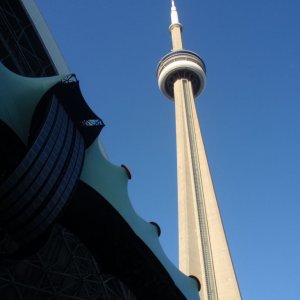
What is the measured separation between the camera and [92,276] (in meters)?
28.2

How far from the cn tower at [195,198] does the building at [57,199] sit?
28.3 metres

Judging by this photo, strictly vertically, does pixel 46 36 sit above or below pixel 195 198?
below

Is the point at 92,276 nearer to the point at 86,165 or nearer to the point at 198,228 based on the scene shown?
the point at 86,165

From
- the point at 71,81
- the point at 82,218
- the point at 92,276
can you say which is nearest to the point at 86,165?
the point at 82,218

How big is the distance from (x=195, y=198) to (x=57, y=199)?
4484 centimetres

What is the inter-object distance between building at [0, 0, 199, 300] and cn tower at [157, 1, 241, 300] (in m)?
28.3

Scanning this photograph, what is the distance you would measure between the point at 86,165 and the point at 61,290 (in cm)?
762

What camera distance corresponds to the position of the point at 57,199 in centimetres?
2047

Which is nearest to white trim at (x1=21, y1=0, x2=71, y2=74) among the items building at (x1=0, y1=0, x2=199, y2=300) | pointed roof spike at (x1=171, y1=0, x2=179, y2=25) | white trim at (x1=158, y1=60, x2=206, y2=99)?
building at (x1=0, y1=0, x2=199, y2=300)

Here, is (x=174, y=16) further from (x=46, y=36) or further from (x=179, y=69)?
(x=46, y=36)

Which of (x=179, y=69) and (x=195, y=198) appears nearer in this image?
(x=195, y=198)

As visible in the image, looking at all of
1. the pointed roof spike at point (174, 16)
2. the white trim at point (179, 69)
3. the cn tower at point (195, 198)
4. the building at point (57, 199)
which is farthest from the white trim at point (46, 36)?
the pointed roof spike at point (174, 16)

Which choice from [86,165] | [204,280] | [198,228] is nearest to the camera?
[86,165]

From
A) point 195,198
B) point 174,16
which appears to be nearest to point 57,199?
point 195,198
